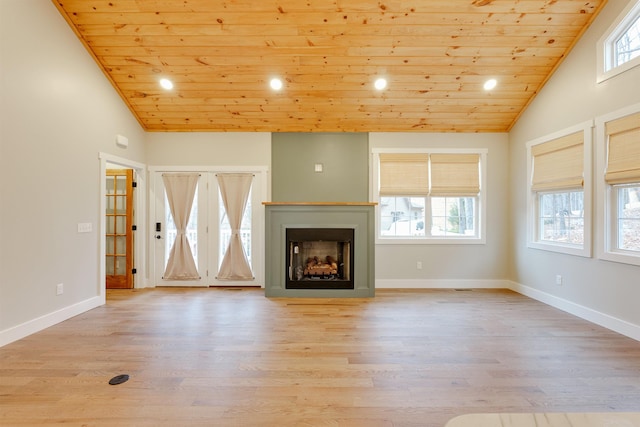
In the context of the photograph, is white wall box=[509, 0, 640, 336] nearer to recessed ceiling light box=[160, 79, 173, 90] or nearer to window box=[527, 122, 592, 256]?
window box=[527, 122, 592, 256]

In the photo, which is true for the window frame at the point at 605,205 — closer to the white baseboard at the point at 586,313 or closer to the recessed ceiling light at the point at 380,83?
the white baseboard at the point at 586,313

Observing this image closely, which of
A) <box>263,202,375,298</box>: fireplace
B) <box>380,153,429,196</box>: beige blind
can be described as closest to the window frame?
<box>380,153,429,196</box>: beige blind

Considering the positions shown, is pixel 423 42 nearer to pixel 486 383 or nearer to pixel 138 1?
pixel 138 1

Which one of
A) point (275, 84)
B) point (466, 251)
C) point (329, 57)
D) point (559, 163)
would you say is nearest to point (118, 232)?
point (275, 84)

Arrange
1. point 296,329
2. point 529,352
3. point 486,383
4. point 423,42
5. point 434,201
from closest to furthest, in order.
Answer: point 486,383 < point 529,352 < point 296,329 < point 423,42 < point 434,201

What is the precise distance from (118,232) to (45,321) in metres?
2.11

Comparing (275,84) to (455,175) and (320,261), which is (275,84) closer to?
(320,261)

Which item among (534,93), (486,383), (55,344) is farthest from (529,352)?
(55,344)

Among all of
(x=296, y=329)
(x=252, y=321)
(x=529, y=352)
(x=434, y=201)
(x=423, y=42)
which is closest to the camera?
(x=529, y=352)

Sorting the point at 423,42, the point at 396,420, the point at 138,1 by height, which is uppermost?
the point at 138,1

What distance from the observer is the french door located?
544cm

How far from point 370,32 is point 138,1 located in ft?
8.62

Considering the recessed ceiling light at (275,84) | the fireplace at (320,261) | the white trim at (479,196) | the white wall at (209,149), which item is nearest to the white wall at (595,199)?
the white trim at (479,196)

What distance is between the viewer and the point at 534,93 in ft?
15.5
